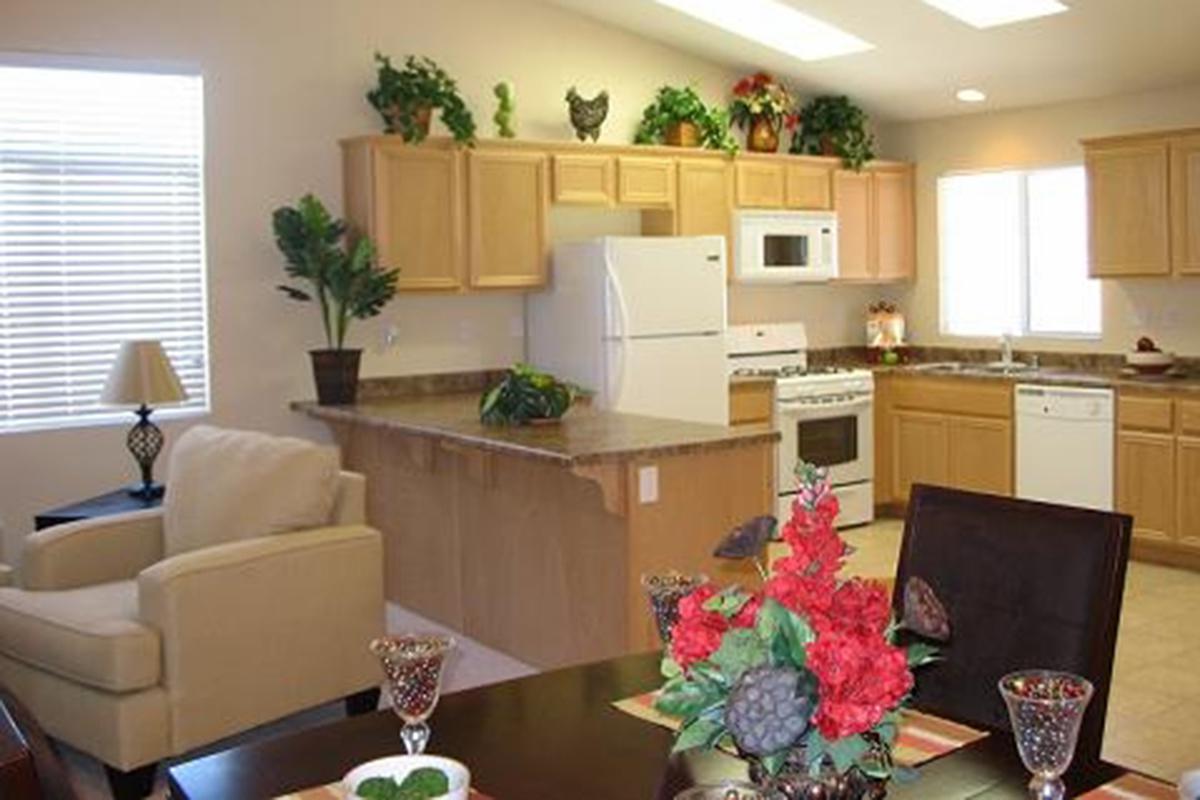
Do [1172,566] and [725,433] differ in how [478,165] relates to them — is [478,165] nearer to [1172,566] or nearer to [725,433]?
[725,433]

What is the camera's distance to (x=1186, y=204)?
20.5 ft

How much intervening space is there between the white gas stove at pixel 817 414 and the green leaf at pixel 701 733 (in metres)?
5.53

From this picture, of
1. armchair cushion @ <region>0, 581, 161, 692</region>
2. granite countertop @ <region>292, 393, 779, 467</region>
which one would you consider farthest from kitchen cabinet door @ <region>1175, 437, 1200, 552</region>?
armchair cushion @ <region>0, 581, 161, 692</region>

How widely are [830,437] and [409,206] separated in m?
2.71

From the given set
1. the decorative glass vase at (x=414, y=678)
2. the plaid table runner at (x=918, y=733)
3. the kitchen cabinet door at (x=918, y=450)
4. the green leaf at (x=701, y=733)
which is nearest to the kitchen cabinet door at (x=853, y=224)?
the kitchen cabinet door at (x=918, y=450)

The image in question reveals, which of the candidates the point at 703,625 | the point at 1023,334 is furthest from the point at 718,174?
the point at 703,625

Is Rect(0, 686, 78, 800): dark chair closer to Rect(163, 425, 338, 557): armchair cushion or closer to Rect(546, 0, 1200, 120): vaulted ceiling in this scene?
Rect(163, 425, 338, 557): armchair cushion

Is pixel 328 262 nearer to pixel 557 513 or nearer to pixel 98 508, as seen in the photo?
pixel 98 508

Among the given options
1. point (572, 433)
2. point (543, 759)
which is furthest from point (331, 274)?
point (543, 759)

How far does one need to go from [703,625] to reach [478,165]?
196 inches

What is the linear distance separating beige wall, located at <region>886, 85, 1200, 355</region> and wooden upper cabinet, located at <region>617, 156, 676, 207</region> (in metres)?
1.93

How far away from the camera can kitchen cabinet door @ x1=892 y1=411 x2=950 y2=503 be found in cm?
724

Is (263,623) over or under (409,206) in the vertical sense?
under

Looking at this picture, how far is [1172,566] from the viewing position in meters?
6.25
